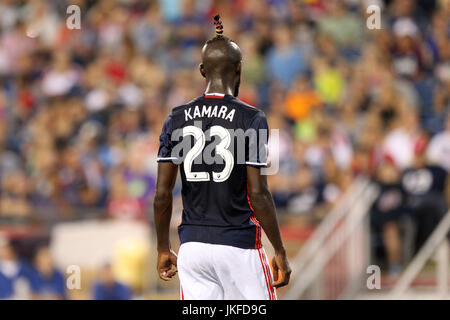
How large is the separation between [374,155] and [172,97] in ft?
12.3

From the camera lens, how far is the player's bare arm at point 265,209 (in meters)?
4.61

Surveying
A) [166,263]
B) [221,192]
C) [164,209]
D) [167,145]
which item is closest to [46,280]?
[166,263]

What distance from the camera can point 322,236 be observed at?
33.8 feet

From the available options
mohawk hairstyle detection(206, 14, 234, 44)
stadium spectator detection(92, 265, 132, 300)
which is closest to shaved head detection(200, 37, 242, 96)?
mohawk hairstyle detection(206, 14, 234, 44)

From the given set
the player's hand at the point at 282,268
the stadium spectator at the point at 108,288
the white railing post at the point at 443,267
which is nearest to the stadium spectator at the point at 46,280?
the stadium spectator at the point at 108,288

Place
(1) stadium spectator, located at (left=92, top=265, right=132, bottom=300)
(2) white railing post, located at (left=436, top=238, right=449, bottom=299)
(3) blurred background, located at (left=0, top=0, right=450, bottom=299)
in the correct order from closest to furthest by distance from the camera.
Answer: (2) white railing post, located at (left=436, top=238, right=449, bottom=299) < (3) blurred background, located at (left=0, top=0, right=450, bottom=299) < (1) stadium spectator, located at (left=92, top=265, right=132, bottom=300)

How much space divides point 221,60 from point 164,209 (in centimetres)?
88

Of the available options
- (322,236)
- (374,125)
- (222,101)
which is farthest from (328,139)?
(222,101)

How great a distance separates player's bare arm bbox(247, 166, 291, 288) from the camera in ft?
15.1

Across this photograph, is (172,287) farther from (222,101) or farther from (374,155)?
(222,101)

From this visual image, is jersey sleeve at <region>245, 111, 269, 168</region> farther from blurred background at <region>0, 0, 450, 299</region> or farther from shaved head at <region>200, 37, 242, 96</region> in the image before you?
blurred background at <region>0, 0, 450, 299</region>

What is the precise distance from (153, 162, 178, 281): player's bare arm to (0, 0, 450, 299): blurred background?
16.8ft

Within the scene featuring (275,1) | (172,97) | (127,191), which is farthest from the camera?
(275,1)

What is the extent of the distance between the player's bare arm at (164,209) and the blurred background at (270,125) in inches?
202
